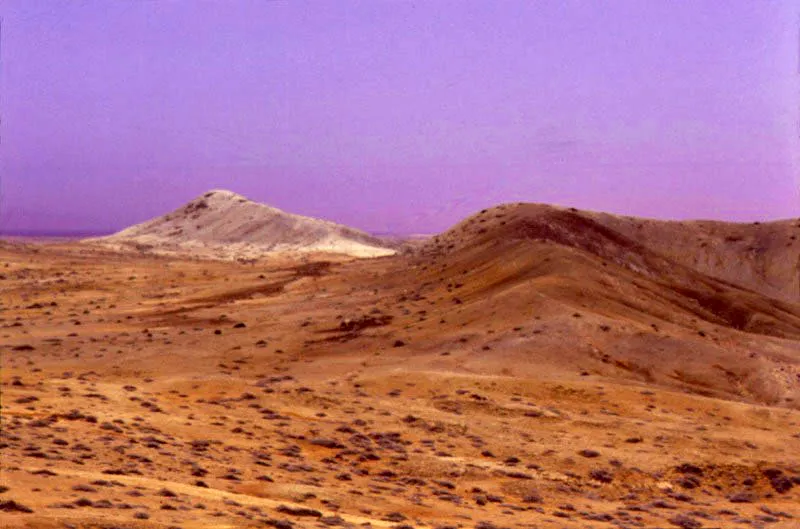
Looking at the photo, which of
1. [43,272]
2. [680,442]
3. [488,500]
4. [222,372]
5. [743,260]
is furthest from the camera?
[43,272]

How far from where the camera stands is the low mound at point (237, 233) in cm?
5903

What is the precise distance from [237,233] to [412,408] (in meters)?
55.4

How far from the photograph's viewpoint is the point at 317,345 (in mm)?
17828

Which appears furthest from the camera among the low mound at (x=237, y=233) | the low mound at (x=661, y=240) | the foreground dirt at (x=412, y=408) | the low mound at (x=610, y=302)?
the low mound at (x=237, y=233)

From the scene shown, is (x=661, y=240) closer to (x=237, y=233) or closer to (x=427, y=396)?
(x=427, y=396)

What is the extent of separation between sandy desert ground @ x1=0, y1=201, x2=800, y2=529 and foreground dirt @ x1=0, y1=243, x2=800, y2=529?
46 millimetres

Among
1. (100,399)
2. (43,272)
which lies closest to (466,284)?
(100,399)

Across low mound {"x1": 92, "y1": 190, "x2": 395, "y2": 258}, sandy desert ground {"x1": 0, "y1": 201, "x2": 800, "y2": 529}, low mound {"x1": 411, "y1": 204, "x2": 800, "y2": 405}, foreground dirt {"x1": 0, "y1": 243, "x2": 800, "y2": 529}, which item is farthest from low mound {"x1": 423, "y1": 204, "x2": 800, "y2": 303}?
low mound {"x1": 92, "y1": 190, "x2": 395, "y2": 258}

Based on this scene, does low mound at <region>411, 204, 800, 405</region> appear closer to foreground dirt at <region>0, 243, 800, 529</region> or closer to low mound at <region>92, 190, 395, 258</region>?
foreground dirt at <region>0, 243, 800, 529</region>

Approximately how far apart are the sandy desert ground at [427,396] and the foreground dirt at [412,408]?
5 cm

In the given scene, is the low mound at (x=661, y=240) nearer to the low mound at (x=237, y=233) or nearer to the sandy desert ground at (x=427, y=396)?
the sandy desert ground at (x=427, y=396)

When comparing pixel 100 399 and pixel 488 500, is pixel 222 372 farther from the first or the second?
pixel 488 500

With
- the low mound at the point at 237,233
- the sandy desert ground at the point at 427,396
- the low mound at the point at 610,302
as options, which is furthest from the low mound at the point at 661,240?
the low mound at the point at 237,233

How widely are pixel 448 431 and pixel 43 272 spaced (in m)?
28.2
